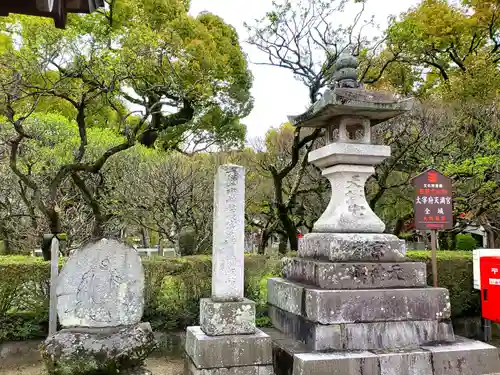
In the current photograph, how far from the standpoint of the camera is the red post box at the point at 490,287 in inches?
308

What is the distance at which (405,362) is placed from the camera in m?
5.39

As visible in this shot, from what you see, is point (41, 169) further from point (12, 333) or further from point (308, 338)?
point (308, 338)

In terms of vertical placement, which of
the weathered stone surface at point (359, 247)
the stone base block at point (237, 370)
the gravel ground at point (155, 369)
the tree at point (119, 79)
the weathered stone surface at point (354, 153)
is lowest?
the gravel ground at point (155, 369)

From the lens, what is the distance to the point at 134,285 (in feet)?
17.2

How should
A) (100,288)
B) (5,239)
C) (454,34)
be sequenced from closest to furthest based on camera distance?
(100,288), (5,239), (454,34)

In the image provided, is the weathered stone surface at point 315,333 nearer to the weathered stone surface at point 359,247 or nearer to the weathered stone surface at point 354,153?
the weathered stone surface at point 359,247

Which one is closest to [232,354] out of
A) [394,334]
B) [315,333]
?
[315,333]

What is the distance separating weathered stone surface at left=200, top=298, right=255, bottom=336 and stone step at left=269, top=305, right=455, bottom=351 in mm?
811

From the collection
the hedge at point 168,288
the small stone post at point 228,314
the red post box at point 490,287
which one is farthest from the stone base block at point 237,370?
the red post box at point 490,287


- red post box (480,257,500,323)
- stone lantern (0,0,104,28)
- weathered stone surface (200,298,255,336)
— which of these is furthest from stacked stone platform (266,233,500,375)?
stone lantern (0,0,104,28)

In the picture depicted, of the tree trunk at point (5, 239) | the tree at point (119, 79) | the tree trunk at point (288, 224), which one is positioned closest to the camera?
the tree at point (119, 79)

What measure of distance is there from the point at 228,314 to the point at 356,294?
172 cm

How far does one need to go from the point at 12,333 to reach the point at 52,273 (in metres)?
1.59

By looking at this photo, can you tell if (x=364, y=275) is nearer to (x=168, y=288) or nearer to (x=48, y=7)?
(x=168, y=288)
